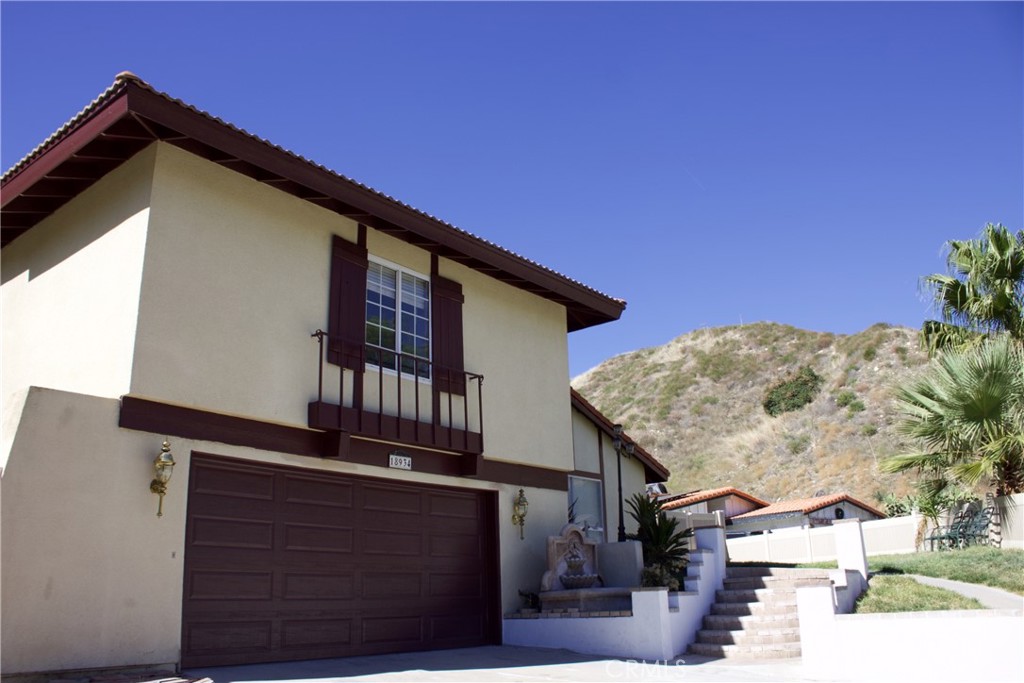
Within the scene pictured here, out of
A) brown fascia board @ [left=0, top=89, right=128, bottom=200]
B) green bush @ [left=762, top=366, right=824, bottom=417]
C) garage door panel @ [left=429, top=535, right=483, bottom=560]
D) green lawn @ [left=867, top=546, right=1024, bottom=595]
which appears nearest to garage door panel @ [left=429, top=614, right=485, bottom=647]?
garage door panel @ [left=429, top=535, right=483, bottom=560]

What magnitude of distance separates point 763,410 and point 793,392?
2.18 meters

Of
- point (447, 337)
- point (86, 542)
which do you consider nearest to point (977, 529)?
point (447, 337)

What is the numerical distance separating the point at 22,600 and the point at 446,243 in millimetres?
7472

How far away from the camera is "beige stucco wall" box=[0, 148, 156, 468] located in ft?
32.5

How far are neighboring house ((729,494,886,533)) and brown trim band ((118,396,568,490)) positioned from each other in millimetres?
18286

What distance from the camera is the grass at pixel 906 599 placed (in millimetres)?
12156

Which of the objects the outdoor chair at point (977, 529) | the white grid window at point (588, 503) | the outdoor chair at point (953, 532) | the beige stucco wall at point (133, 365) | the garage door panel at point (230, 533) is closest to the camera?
the beige stucco wall at point (133, 365)

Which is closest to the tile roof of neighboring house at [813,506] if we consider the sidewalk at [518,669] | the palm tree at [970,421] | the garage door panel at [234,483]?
the palm tree at [970,421]

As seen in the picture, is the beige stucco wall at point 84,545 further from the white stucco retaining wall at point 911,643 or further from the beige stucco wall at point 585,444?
the beige stucco wall at point 585,444

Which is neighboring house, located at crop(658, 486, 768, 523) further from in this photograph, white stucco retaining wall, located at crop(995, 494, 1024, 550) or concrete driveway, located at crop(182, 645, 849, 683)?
concrete driveway, located at crop(182, 645, 849, 683)

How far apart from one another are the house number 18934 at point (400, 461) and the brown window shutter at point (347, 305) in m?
1.46

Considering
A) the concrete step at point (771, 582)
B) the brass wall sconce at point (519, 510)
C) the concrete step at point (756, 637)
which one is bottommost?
the concrete step at point (756, 637)

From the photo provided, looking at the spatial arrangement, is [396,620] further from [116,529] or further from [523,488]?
[116,529]

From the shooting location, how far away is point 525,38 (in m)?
14.5
